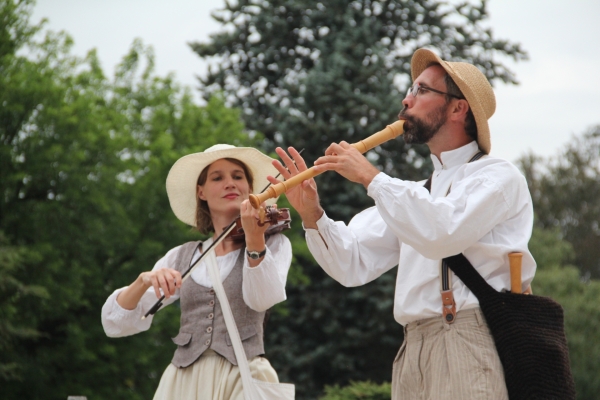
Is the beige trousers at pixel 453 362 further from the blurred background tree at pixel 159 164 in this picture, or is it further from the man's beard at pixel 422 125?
the blurred background tree at pixel 159 164

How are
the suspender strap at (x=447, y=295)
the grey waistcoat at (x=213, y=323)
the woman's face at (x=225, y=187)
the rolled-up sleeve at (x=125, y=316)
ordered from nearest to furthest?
the suspender strap at (x=447, y=295), the grey waistcoat at (x=213, y=323), the rolled-up sleeve at (x=125, y=316), the woman's face at (x=225, y=187)

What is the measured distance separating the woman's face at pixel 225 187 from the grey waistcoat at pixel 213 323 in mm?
385

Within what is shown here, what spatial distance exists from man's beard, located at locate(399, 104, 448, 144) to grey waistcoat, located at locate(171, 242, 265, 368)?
1.25 meters

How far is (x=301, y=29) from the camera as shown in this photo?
15.0m

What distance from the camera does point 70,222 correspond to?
11539mm

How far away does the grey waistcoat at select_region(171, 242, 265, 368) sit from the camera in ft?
13.2

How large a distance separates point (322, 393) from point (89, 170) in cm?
557

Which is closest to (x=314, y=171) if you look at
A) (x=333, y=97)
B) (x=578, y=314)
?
(x=333, y=97)

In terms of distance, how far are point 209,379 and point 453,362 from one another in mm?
1383

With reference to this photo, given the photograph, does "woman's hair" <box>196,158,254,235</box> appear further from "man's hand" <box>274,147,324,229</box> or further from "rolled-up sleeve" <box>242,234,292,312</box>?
"man's hand" <box>274,147,324,229</box>

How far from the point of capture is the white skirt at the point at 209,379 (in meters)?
3.96

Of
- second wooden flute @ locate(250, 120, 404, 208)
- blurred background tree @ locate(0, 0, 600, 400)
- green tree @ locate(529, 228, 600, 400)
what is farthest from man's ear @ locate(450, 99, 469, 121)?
green tree @ locate(529, 228, 600, 400)

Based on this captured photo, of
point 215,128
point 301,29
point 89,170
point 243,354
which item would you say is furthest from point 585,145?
point 243,354

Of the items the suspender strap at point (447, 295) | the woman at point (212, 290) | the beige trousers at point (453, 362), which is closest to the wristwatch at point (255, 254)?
the woman at point (212, 290)
